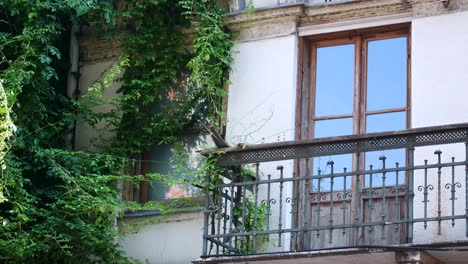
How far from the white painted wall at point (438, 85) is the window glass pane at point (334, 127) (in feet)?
2.96

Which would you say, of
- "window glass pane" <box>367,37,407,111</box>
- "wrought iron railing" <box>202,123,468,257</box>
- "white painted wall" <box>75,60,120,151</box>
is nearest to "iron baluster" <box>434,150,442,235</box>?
"wrought iron railing" <box>202,123,468,257</box>

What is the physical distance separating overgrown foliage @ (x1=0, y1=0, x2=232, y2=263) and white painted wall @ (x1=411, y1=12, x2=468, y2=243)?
2437mm

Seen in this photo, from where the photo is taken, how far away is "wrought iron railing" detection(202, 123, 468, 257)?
13906mm

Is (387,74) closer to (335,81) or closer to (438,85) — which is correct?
(335,81)

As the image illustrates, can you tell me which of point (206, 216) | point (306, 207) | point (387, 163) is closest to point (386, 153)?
point (387, 163)

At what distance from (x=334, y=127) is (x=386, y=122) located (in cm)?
64

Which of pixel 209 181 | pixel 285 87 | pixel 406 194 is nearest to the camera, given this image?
pixel 406 194

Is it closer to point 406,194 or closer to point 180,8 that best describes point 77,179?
point 180,8

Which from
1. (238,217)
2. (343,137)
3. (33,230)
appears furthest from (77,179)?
(343,137)

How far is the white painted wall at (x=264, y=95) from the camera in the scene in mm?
15641

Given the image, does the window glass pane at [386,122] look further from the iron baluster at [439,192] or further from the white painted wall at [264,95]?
the iron baluster at [439,192]

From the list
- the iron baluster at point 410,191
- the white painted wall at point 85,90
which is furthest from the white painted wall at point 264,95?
the iron baluster at point 410,191

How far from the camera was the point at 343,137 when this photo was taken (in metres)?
14.1

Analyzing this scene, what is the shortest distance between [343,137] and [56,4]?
4.20 meters
